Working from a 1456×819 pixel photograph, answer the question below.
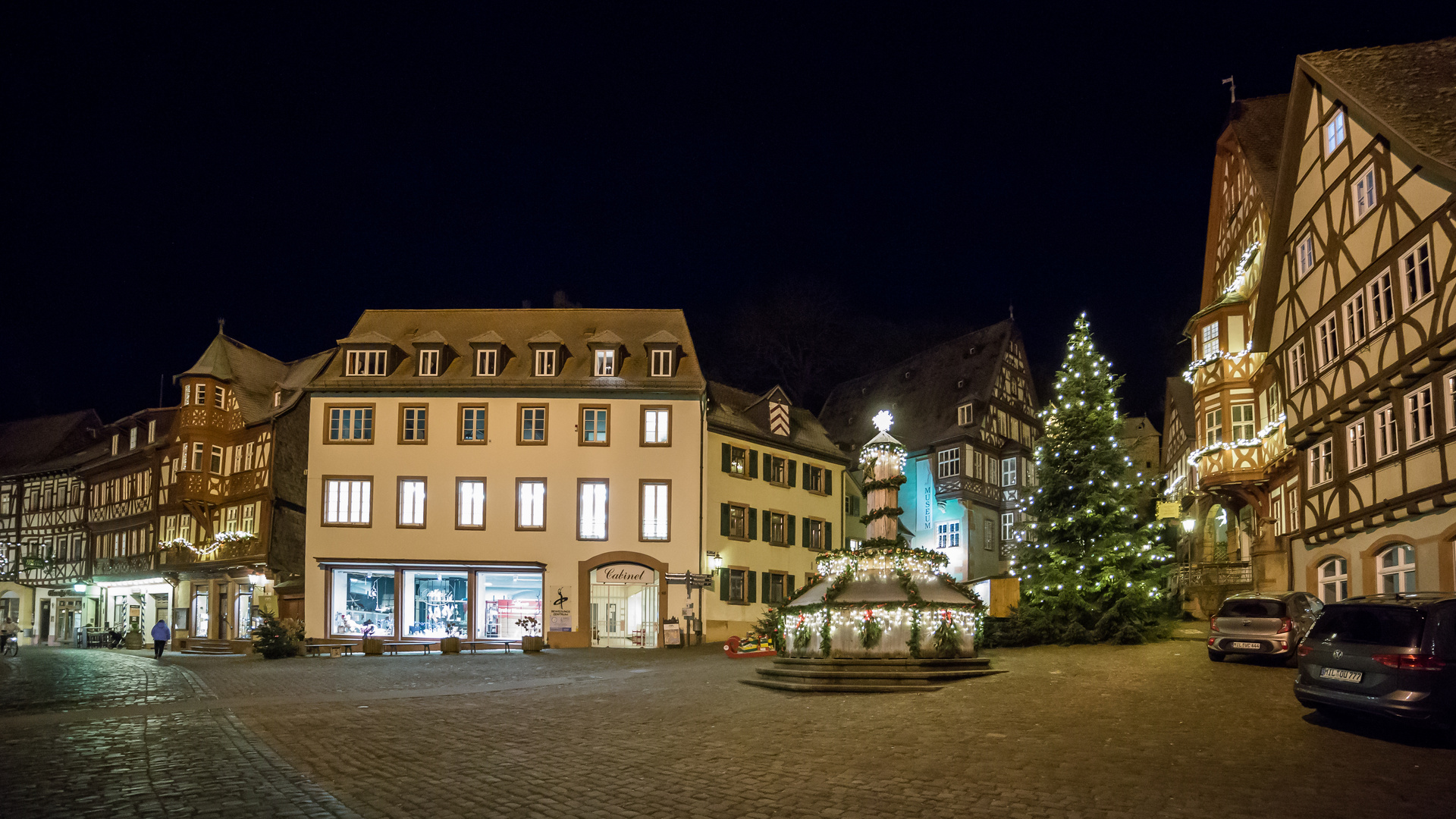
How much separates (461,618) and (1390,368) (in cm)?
2936

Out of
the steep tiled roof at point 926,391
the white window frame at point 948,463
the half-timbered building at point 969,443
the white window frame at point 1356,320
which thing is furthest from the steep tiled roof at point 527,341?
the white window frame at point 1356,320

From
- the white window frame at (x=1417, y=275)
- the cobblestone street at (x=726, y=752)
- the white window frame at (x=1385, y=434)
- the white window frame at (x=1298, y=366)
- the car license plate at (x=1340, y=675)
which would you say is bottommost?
the cobblestone street at (x=726, y=752)

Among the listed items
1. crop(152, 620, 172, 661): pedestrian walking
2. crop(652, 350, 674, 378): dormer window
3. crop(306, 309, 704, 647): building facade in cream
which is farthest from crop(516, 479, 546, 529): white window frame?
crop(152, 620, 172, 661): pedestrian walking

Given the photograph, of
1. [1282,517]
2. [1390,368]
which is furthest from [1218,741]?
[1282,517]

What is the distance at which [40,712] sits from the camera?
17047mm

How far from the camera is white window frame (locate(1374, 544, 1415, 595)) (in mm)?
21797

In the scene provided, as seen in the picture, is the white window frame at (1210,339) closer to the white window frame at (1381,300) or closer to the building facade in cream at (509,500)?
the white window frame at (1381,300)

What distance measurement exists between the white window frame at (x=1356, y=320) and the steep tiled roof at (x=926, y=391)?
29238 millimetres

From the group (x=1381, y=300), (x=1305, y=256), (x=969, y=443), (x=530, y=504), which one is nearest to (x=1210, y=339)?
(x=1305, y=256)

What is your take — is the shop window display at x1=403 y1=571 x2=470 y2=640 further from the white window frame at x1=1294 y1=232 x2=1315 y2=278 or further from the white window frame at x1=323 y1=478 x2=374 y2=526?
the white window frame at x1=1294 y1=232 x2=1315 y2=278

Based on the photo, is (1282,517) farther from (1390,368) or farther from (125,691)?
(125,691)

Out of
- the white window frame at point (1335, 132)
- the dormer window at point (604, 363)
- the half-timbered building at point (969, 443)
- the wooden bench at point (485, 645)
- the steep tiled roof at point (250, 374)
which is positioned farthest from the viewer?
the half-timbered building at point (969, 443)

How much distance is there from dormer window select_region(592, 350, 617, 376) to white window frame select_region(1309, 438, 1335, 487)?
75.2 feet

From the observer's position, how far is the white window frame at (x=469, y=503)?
131ft
